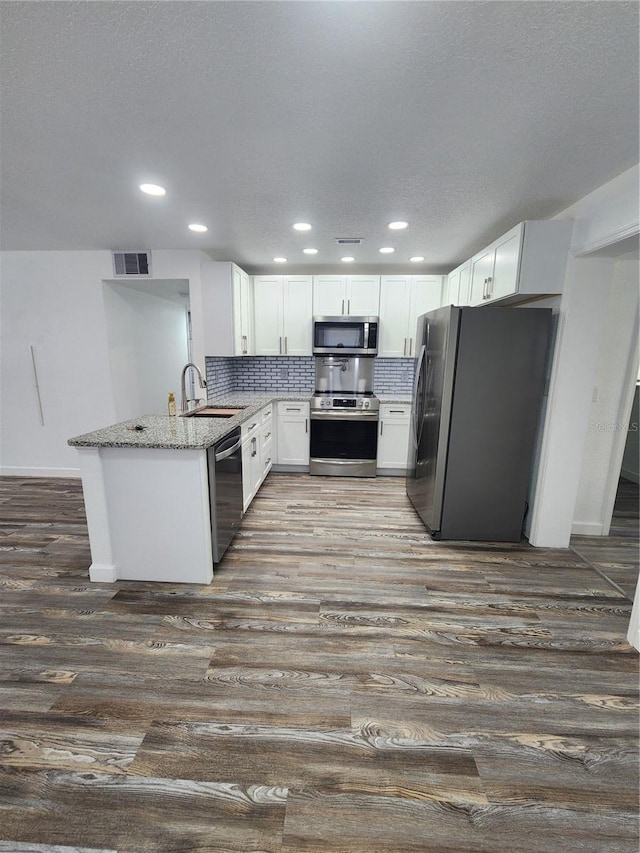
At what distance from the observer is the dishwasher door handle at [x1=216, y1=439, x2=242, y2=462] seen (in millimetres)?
2397

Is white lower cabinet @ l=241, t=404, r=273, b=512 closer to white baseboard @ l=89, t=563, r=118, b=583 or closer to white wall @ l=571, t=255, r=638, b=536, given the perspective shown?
white baseboard @ l=89, t=563, r=118, b=583

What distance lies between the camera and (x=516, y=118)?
1511 millimetres

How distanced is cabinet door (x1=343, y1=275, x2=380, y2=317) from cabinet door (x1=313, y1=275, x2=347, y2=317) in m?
0.07

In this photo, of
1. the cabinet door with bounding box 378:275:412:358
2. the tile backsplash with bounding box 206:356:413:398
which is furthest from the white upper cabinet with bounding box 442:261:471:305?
the tile backsplash with bounding box 206:356:413:398

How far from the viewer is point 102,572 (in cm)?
231

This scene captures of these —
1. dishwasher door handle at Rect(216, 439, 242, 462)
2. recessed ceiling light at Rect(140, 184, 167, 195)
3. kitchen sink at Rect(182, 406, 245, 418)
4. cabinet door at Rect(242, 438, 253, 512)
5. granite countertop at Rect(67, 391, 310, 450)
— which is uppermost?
recessed ceiling light at Rect(140, 184, 167, 195)

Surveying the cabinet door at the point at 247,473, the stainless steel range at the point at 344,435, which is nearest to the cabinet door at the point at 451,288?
the stainless steel range at the point at 344,435

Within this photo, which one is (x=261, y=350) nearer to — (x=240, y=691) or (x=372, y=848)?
(x=240, y=691)

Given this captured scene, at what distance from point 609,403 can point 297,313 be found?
327 centimetres

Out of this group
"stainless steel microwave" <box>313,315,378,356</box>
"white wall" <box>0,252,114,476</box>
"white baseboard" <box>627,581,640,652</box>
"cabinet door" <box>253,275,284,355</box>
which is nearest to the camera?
"white baseboard" <box>627,581,640,652</box>

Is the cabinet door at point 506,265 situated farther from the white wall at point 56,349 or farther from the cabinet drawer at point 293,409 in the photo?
the white wall at point 56,349

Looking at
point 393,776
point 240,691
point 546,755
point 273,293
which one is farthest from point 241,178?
point 546,755

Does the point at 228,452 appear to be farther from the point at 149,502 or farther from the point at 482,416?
the point at 482,416

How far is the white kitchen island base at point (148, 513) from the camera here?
2164mm
